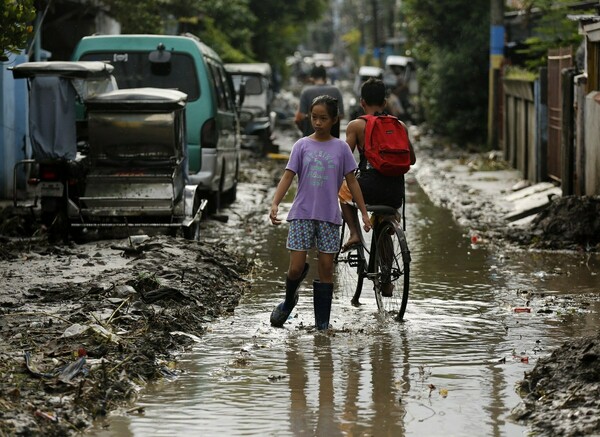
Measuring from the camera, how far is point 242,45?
3994 centimetres

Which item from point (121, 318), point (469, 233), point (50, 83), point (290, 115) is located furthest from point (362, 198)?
point (290, 115)

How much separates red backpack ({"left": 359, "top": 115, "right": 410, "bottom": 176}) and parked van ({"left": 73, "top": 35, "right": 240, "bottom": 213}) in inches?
232

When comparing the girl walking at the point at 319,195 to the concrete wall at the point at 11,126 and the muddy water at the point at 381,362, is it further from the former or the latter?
the concrete wall at the point at 11,126

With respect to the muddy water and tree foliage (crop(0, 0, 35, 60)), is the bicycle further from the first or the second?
tree foliage (crop(0, 0, 35, 60))

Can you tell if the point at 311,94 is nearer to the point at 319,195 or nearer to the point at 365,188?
the point at 365,188

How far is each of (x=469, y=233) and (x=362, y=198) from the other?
6.10 metres

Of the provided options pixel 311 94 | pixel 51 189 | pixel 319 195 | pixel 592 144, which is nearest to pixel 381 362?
pixel 319 195

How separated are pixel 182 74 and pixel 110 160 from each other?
2464 mm

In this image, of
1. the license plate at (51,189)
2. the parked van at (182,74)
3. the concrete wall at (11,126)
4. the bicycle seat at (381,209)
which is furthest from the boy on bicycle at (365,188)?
the concrete wall at (11,126)

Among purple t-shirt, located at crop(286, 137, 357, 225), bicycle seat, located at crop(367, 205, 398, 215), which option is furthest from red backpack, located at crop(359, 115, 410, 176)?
purple t-shirt, located at crop(286, 137, 357, 225)

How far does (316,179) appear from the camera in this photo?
8.38 meters

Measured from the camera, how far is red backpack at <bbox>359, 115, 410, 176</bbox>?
356 inches

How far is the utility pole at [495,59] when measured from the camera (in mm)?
27547

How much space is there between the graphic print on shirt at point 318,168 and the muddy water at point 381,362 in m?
1.06
